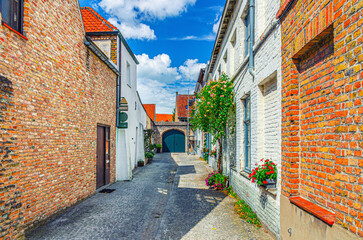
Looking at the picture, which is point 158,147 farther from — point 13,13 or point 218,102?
point 13,13

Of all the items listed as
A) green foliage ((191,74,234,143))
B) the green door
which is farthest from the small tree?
the green door

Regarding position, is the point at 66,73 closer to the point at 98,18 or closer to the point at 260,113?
the point at 260,113

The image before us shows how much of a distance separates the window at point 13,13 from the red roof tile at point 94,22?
5940 mm

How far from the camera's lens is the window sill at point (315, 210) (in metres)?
→ 2.53

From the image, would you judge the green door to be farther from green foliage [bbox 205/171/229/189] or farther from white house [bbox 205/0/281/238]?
white house [bbox 205/0/281/238]

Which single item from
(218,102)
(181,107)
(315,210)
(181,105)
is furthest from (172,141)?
(315,210)

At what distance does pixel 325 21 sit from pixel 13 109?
15.6 ft

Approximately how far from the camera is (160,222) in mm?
5215

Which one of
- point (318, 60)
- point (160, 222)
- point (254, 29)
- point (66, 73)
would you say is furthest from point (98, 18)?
point (318, 60)

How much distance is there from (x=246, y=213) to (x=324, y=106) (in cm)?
358

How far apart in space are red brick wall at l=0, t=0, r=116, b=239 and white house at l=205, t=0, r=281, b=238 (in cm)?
444

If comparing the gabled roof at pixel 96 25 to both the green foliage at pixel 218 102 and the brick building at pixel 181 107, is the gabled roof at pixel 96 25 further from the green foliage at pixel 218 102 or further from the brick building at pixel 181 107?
the brick building at pixel 181 107

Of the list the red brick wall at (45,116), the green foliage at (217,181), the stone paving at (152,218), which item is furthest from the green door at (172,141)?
the red brick wall at (45,116)

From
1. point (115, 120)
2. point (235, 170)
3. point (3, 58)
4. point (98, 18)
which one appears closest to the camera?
point (3, 58)
